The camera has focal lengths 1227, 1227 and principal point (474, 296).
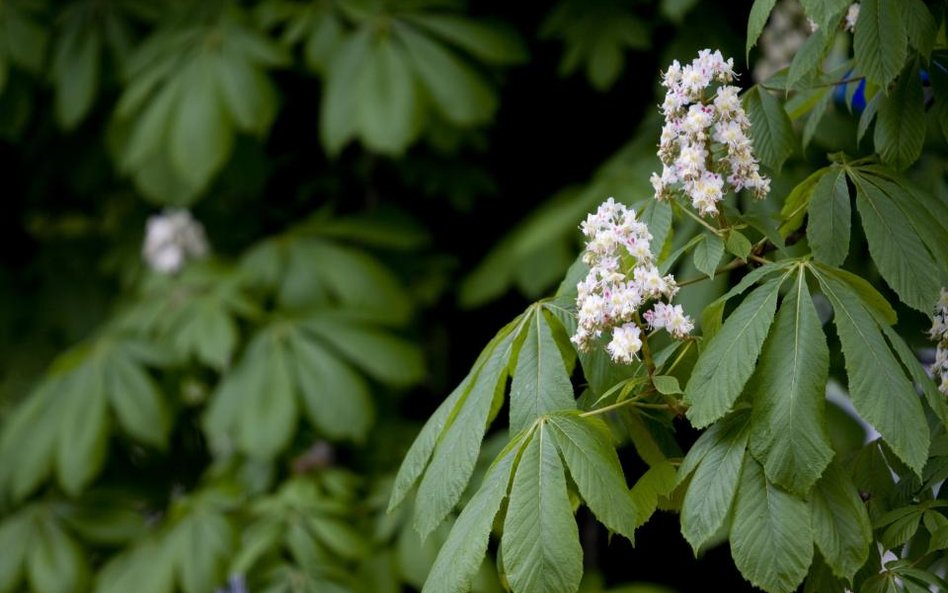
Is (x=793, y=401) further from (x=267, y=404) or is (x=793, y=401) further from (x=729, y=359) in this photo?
(x=267, y=404)

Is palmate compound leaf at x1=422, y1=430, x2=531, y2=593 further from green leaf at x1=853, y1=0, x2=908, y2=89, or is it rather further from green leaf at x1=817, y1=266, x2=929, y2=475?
green leaf at x1=853, y1=0, x2=908, y2=89

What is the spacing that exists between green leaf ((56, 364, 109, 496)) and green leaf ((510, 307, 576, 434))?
141 cm

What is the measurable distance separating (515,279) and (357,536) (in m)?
0.53

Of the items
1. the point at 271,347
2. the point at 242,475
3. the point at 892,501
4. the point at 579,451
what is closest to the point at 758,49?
the point at 271,347

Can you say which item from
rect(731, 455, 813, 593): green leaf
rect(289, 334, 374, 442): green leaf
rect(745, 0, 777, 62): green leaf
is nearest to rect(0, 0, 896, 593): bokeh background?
rect(289, 334, 374, 442): green leaf

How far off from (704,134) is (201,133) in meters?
1.40

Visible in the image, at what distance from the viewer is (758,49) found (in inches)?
85.6

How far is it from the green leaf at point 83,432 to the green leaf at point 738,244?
153 centimetres

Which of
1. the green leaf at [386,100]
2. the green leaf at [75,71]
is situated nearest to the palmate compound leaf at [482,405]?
the green leaf at [386,100]

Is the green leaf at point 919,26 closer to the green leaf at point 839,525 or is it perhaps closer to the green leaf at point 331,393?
the green leaf at point 839,525

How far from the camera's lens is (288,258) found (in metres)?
2.29

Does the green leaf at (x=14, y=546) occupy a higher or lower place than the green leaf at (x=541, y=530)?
lower

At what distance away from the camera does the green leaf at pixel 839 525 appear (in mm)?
802

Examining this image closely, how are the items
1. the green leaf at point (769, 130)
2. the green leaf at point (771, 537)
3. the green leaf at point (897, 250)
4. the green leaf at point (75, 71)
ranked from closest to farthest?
the green leaf at point (771, 537) → the green leaf at point (897, 250) → the green leaf at point (769, 130) → the green leaf at point (75, 71)
